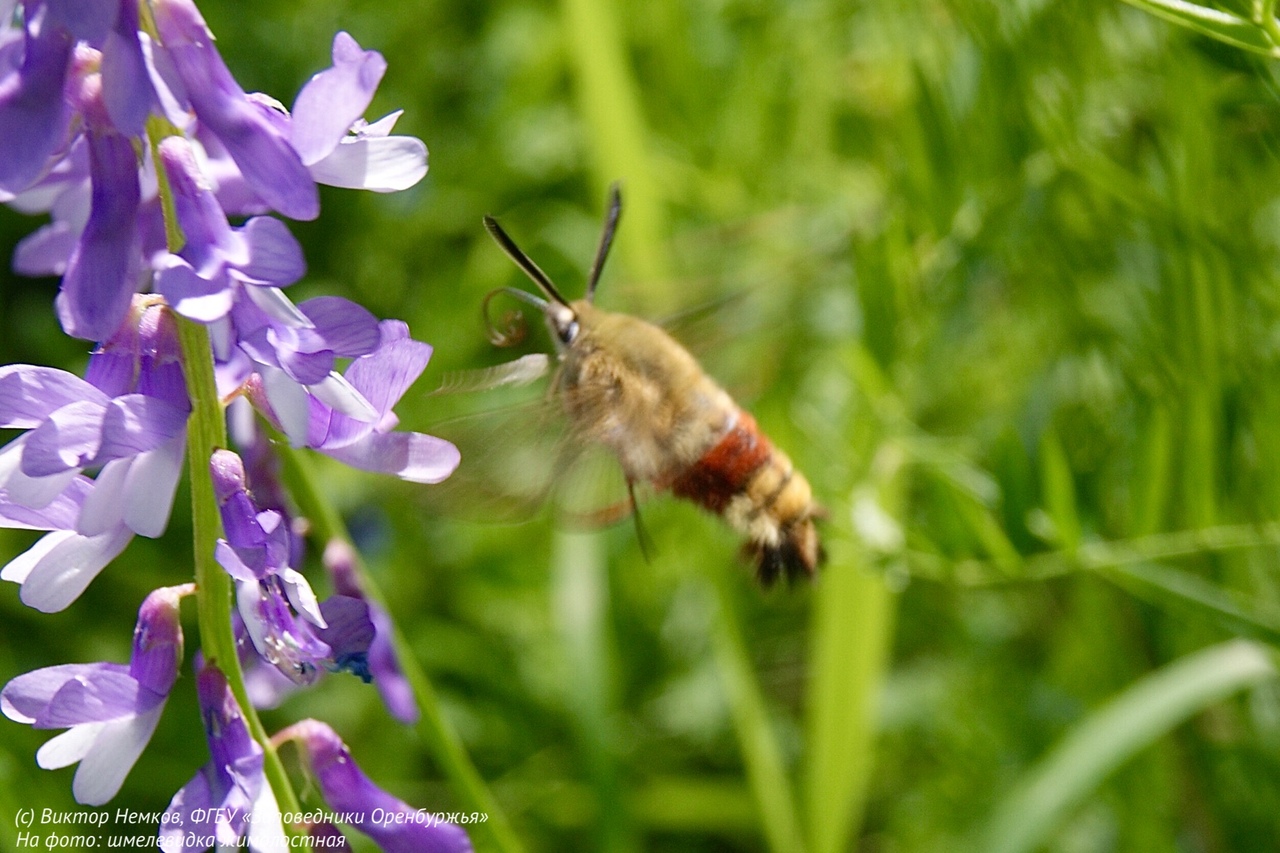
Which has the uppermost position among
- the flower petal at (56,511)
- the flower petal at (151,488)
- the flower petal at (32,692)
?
the flower petal at (151,488)

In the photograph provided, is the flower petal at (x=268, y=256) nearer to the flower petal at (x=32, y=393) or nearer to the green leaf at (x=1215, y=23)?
the flower petal at (x=32, y=393)

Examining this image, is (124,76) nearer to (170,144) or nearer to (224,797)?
(170,144)

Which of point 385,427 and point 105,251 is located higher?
point 105,251

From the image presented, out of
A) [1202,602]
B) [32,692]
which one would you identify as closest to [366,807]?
[32,692]

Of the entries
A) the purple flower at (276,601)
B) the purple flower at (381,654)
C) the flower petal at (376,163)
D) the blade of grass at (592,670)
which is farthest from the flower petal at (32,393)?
the blade of grass at (592,670)

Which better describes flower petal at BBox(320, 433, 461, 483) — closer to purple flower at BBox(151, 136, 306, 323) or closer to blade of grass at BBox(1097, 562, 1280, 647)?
purple flower at BBox(151, 136, 306, 323)
